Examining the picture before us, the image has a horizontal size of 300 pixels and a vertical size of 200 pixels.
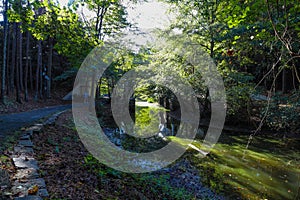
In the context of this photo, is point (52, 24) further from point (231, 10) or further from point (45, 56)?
point (45, 56)

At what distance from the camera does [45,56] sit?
71.1 ft

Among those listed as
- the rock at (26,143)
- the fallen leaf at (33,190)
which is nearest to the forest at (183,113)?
the fallen leaf at (33,190)

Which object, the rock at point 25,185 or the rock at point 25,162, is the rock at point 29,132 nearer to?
the rock at point 25,162

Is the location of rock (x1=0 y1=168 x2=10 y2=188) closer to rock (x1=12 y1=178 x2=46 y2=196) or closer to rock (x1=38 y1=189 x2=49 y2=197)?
rock (x1=12 y1=178 x2=46 y2=196)

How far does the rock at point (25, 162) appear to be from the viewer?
3.04 metres

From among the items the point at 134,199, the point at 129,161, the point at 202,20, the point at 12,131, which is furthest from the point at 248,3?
the point at 202,20

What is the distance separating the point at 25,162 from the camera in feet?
10.4

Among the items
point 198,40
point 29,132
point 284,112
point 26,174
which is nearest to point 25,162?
point 26,174

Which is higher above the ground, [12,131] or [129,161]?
[12,131]

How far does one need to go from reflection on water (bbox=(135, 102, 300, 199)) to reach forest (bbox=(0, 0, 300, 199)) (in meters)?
0.03

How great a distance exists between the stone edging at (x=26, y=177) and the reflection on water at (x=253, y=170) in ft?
12.0

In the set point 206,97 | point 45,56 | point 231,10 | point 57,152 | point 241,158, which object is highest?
point 45,56

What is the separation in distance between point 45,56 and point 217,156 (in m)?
21.1

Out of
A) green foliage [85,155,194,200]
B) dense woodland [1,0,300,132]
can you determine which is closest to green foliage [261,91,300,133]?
dense woodland [1,0,300,132]
